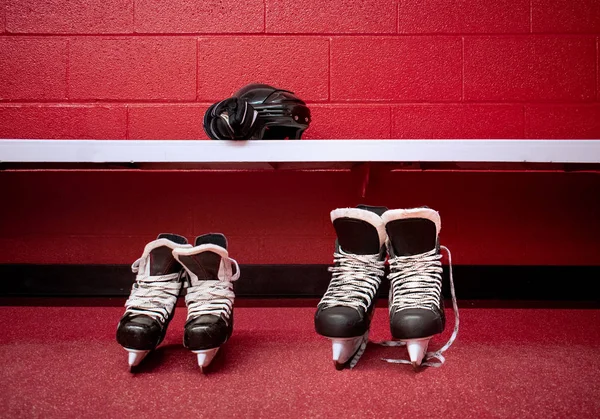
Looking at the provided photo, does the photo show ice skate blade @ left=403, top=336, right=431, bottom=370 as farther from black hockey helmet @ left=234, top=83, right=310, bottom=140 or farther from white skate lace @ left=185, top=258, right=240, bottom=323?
black hockey helmet @ left=234, top=83, right=310, bottom=140

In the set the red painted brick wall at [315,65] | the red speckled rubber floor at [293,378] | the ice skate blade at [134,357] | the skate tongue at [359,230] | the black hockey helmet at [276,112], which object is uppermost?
Answer: the red painted brick wall at [315,65]

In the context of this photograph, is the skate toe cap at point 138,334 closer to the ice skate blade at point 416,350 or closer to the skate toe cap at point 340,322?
the skate toe cap at point 340,322

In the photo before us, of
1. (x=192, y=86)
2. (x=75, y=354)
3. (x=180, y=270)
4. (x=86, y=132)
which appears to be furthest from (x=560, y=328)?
(x=86, y=132)

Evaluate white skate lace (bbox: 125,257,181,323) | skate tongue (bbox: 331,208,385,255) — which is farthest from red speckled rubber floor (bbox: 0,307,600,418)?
skate tongue (bbox: 331,208,385,255)

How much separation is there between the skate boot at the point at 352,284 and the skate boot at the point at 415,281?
1.5 inches

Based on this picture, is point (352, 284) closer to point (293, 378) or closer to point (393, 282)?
point (393, 282)

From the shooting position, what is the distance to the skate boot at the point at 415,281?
0.87m

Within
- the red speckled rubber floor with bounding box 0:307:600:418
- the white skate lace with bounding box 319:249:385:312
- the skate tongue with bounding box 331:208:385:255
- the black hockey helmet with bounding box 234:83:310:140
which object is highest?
the black hockey helmet with bounding box 234:83:310:140

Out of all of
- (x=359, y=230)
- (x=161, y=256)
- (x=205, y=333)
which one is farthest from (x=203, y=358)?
(x=359, y=230)

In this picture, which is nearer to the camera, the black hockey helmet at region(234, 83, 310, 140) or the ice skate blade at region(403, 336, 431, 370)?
the ice skate blade at region(403, 336, 431, 370)

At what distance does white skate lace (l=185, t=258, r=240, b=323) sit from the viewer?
3.16ft

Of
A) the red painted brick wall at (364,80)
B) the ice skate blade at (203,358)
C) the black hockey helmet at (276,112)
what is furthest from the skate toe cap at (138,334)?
the red painted brick wall at (364,80)

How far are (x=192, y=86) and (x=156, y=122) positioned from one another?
0.66ft

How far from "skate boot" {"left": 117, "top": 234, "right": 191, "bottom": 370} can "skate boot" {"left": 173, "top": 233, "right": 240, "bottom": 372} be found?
41 millimetres
